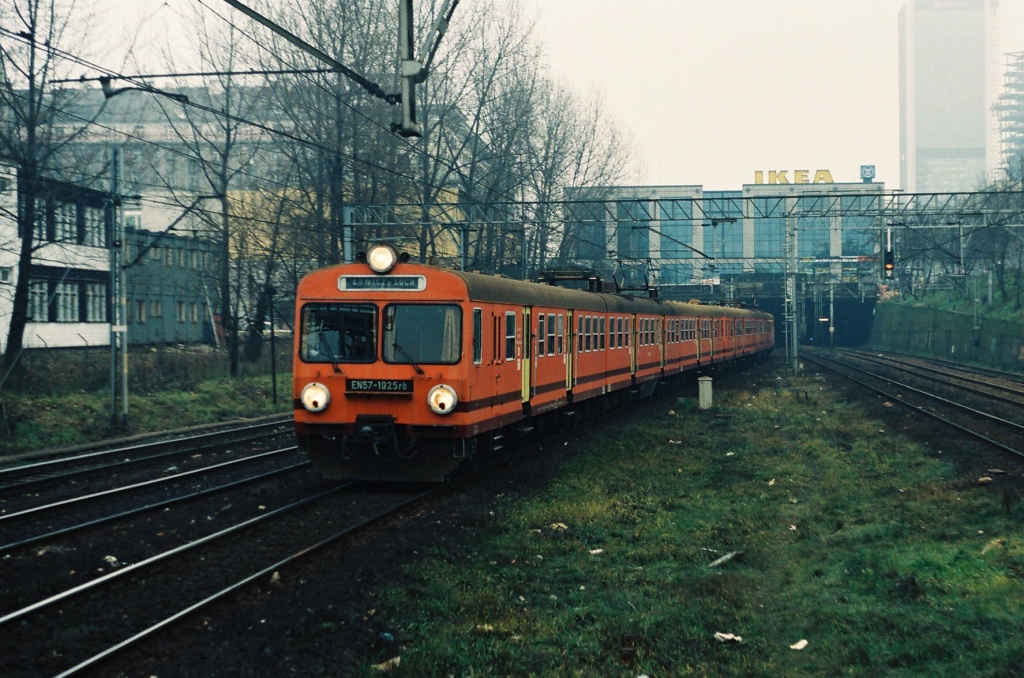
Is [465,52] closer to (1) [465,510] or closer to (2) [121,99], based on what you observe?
(1) [465,510]

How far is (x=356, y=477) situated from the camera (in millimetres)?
13930

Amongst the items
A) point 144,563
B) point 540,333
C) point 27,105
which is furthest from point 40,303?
point 144,563

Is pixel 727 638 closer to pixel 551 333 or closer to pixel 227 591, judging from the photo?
pixel 227 591

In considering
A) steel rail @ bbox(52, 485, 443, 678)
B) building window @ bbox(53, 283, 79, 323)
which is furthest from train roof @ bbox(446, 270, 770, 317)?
building window @ bbox(53, 283, 79, 323)

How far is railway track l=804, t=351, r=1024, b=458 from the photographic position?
65.3ft

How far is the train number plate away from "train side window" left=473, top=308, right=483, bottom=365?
1.01 meters

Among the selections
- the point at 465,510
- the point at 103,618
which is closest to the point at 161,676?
the point at 103,618

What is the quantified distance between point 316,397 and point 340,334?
89 cm

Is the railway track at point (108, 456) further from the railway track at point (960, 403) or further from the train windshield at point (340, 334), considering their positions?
the railway track at point (960, 403)

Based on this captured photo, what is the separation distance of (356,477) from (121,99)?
113 m

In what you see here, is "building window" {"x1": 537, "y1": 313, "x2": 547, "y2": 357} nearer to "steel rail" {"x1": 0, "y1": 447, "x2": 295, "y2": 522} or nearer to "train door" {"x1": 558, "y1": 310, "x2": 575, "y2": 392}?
"train door" {"x1": 558, "y1": 310, "x2": 575, "y2": 392}

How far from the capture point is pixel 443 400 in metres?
13.3

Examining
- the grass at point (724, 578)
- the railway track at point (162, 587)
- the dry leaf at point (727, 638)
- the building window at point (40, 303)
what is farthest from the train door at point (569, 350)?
the building window at point (40, 303)

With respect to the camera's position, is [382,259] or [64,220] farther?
[64,220]
